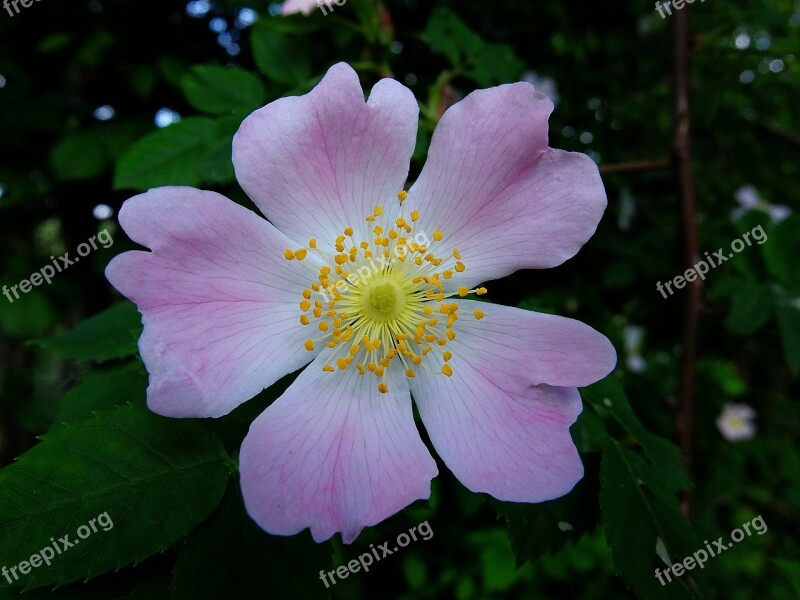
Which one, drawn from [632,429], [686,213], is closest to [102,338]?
[632,429]

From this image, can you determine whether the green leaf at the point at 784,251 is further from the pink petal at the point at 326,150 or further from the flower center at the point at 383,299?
the pink petal at the point at 326,150

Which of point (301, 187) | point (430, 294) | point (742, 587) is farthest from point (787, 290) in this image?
point (742, 587)

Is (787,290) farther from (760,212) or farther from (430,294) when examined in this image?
(430,294)

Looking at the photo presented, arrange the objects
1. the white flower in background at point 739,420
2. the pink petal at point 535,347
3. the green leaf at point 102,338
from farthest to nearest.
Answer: the white flower in background at point 739,420 < the green leaf at point 102,338 < the pink petal at point 535,347

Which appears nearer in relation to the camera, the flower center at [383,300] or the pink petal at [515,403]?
the pink petal at [515,403]

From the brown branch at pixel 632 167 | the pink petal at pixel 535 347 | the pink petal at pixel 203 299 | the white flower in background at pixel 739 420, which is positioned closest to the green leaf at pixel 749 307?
the brown branch at pixel 632 167

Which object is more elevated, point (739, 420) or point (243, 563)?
point (243, 563)

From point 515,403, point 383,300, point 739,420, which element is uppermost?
point 383,300

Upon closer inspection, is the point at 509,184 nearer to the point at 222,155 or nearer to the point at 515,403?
the point at 515,403
